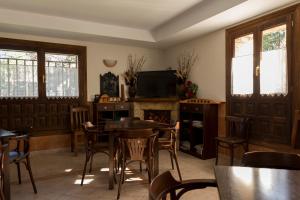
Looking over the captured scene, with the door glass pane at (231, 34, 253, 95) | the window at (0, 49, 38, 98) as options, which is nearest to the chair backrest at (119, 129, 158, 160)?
the door glass pane at (231, 34, 253, 95)

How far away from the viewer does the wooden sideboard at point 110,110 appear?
5.23 m

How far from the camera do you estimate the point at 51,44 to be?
498 centimetres

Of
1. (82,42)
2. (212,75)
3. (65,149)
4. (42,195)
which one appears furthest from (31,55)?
(212,75)

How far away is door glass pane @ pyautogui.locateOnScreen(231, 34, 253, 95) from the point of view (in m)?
3.93

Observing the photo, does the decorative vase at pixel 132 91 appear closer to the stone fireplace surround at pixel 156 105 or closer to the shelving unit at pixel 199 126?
the stone fireplace surround at pixel 156 105

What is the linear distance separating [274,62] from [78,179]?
346 cm

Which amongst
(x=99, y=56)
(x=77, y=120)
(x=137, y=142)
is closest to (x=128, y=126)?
(x=137, y=142)

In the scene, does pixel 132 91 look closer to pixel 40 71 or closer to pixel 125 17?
pixel 125 17

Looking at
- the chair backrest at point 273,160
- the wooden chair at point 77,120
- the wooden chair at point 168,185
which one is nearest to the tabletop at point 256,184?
the wooden chair at point 168,185

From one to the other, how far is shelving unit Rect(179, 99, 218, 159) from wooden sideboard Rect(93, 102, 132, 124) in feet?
4.56

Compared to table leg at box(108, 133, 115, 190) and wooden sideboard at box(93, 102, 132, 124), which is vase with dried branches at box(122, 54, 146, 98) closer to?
wooden sideboard at box(93, 102, 132, 124)

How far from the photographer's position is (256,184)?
118cm

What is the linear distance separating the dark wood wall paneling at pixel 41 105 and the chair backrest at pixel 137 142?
293 centimetres

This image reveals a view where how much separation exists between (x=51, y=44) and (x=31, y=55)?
478 millimetres
